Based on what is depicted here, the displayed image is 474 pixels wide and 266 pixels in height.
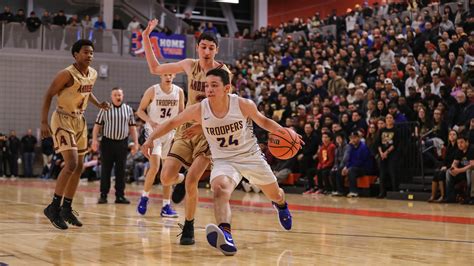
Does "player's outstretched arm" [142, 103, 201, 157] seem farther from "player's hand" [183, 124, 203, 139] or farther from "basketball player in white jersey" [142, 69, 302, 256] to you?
"player's hand" [183, 124, 203, 139]

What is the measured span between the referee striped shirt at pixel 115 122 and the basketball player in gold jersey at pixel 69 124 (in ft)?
12.1

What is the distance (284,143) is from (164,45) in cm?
2009

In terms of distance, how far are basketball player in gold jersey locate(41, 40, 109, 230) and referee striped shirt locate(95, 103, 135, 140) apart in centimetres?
370

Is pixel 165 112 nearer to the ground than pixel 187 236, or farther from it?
farther from it

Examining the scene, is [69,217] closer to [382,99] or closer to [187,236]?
[187,236]

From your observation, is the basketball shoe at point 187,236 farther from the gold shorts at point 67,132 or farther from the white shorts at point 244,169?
the gold shorts at point 67,132

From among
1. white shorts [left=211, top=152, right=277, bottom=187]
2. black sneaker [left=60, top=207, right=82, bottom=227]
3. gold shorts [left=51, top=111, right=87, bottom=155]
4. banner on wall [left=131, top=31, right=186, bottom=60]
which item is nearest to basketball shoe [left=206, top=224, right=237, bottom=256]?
white shorts [left=211, top=152, right=277, bottom=187]

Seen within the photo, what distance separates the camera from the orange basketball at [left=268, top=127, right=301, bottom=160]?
5891mm

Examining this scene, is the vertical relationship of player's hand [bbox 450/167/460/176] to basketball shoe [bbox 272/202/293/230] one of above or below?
above

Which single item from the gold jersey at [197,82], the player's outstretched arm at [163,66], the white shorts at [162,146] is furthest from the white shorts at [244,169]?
the white shorts at [162,146]

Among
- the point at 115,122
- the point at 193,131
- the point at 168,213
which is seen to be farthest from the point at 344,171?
the point at 193,131

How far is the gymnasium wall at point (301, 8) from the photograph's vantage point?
102ft

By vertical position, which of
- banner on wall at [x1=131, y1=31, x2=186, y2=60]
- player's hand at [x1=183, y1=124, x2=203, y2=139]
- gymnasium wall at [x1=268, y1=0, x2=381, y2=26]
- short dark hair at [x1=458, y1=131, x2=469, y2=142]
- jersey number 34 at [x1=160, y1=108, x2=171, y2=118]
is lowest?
player's hand at [x1=183, y1=124, x2=203, y2=139]

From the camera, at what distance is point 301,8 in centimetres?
3409
